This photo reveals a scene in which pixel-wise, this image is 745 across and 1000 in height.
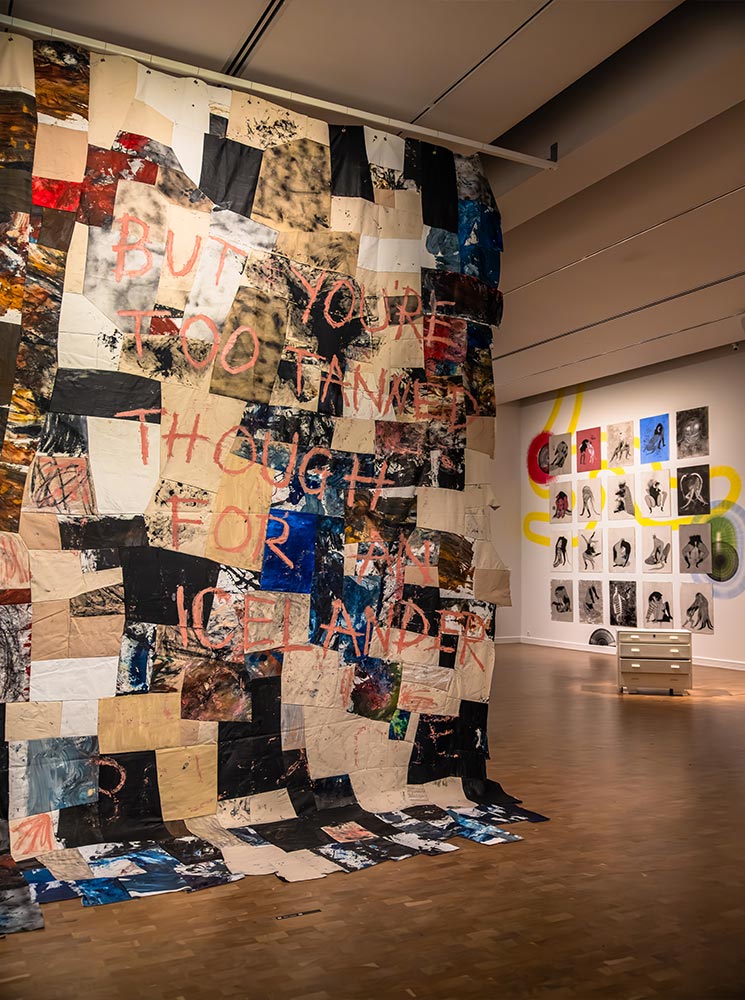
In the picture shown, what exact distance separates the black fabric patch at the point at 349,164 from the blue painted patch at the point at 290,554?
1711 millimetres

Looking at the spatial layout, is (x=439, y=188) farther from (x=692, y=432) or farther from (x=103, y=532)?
(x=692, y=432)

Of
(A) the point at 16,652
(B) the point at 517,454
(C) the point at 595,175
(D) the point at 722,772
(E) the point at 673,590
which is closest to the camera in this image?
(A) the point at 16,652

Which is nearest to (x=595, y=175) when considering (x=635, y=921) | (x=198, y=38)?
(x=198, y=38)

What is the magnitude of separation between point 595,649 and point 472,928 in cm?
945

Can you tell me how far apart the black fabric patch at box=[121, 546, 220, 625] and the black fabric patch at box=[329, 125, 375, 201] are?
6.70ft

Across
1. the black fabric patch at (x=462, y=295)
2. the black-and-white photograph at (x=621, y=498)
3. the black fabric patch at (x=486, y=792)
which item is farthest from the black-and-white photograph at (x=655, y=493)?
the black fabric patch at (x=486, y=792)

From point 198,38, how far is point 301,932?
399 centimetres

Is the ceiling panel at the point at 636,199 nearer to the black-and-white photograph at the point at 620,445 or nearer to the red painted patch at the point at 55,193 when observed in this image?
the red painted patch at the point at 55,193

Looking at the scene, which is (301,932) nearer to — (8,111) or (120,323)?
(120,323)

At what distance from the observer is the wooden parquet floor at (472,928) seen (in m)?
2.56

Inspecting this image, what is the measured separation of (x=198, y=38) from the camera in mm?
4336

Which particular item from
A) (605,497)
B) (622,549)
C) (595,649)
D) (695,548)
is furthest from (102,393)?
(595,649)

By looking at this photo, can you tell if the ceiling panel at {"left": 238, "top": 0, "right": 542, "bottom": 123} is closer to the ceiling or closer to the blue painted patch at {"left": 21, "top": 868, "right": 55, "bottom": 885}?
the ceiling

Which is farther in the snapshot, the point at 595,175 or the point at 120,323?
the point at 595,175
